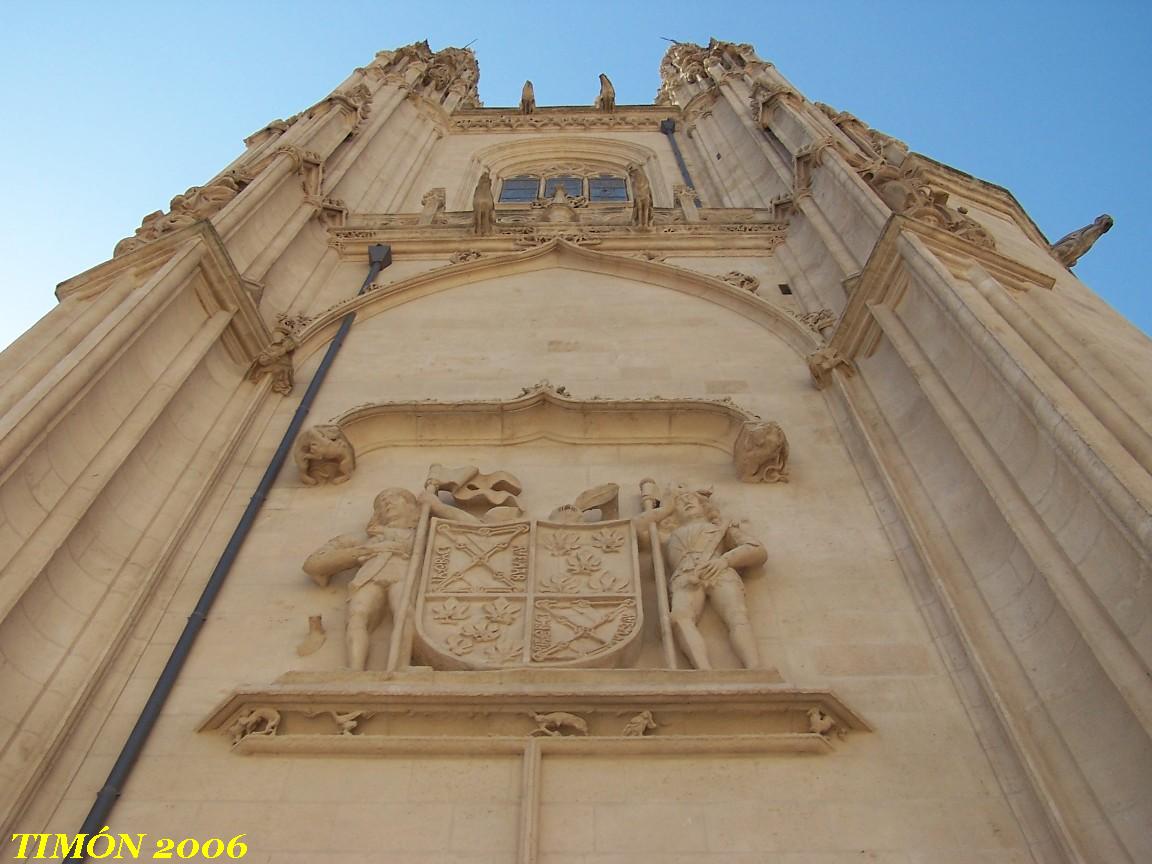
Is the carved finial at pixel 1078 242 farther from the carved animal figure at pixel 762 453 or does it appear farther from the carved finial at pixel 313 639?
the carved finial at pixel 313 639

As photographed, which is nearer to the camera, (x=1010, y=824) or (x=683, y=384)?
(x=1010, y=824)

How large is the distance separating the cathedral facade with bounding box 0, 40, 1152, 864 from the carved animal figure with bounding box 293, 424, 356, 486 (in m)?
0.03

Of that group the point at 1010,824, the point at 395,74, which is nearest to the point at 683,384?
the point at 1010,824

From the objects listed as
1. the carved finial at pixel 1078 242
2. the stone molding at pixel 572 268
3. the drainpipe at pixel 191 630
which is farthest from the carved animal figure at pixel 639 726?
the carved finial at pixel 1078 242

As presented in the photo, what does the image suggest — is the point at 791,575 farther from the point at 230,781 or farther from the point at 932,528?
the point at 230,781

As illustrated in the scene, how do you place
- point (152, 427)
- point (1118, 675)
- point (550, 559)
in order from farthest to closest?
point (152, 427) → point (550, 559) → point (1118, 675)

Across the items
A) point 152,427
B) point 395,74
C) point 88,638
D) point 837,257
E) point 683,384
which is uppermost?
point 395,74

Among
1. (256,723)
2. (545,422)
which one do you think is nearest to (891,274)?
(545,422)

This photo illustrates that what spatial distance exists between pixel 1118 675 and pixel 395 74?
2137cm

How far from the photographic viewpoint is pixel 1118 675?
5.11m

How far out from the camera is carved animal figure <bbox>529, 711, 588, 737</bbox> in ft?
19.4

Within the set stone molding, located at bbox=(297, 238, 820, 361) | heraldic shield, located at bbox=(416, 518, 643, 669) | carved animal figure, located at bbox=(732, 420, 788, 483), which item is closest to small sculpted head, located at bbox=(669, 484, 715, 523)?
heraldic shield, located at bbox=(416, 518, 643, 669)

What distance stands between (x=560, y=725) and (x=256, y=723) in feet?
5.80

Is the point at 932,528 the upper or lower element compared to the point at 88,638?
upper
